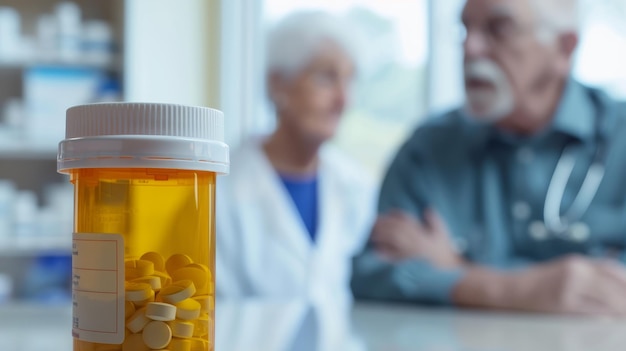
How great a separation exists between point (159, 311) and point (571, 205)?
3.53ft

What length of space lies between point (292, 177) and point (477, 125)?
54cm

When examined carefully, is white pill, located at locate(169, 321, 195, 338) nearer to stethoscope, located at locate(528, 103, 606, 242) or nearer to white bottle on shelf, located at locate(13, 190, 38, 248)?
stethoscope, located at locate(528, 103, 606, 242)

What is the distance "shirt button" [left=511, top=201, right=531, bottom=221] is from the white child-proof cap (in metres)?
1.02

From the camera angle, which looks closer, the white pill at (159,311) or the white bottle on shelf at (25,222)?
the white pill at (159,311)

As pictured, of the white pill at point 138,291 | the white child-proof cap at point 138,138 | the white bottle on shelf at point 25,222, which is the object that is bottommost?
the white bottle on shelf at point 25,222

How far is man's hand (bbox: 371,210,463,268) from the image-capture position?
51.4 inches

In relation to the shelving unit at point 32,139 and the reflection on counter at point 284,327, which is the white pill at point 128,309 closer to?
the reflection on counter at point 284,327

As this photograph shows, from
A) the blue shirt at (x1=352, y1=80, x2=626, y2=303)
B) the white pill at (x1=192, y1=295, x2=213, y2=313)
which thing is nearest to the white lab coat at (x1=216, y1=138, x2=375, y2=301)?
the blue shirt at (x1=352, y1=80, x2=626, y2=303)

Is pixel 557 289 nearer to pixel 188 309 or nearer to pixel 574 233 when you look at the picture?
pixel 574 233

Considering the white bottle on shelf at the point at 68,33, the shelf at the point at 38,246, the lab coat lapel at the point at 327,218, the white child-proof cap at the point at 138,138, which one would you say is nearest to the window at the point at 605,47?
the lab coat lapel at the point at 327,218

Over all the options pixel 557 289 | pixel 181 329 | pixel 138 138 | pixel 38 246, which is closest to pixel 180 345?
pixel 181 329

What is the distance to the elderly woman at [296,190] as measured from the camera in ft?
5.68

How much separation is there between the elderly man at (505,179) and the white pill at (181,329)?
0.86 m

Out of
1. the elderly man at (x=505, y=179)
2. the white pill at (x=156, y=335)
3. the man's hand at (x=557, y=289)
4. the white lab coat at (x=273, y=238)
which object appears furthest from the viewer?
the white lab coat at (x=273, y=238)
